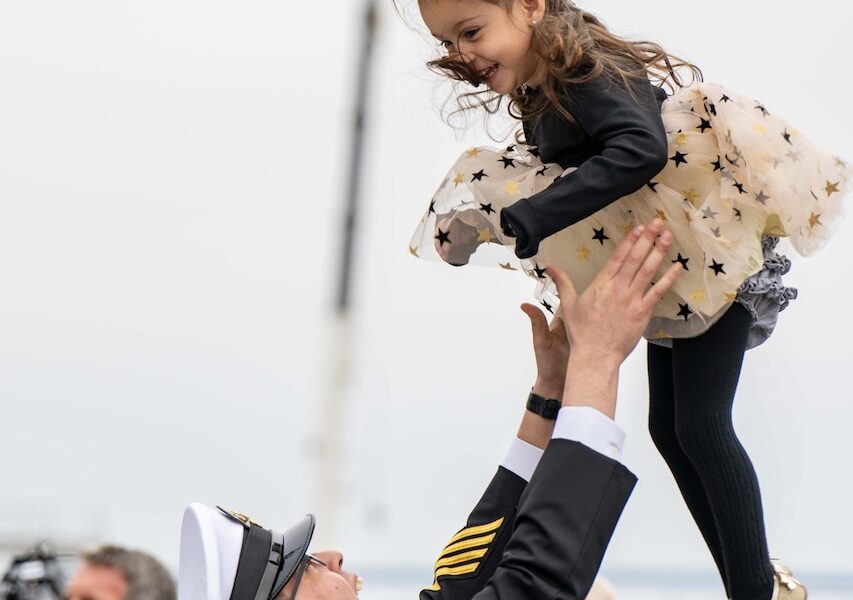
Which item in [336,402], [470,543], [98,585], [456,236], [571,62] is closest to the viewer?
[571,62]

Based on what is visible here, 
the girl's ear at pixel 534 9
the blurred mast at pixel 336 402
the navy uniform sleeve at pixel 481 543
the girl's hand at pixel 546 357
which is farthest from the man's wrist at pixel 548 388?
the blurred mast at pixel 336 402

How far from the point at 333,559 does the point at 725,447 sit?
2.03 ft

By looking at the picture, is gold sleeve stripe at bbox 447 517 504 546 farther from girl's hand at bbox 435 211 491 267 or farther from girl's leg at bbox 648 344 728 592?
girl's hand at bbox 435 211 491 267

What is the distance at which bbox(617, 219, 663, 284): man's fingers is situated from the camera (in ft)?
4.73

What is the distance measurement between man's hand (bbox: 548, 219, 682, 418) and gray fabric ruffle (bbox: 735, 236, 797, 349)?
0.44 ft

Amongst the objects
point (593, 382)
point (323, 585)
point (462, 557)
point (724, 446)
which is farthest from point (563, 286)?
point (323, 585)

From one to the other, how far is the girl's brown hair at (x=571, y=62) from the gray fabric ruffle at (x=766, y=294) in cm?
28

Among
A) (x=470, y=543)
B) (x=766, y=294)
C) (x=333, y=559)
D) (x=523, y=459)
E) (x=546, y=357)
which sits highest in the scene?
(x=766, y=294)

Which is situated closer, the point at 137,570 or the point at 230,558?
the point at 230,558

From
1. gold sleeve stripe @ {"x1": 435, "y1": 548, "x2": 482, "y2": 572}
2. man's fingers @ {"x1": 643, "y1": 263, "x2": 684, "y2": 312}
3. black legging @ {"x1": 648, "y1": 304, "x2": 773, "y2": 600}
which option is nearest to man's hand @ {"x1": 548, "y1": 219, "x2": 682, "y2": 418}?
man's fingers @ {"x1": 643, "y1": 263, "x2": 684, "y2": 312}

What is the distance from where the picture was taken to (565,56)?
150 cm

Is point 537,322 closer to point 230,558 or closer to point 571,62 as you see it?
point 571,62

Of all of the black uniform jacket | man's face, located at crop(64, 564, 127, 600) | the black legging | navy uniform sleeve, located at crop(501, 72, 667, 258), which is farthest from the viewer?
man's face, located at crop(64, 564, 127, 600)

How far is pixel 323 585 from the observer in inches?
64.7
